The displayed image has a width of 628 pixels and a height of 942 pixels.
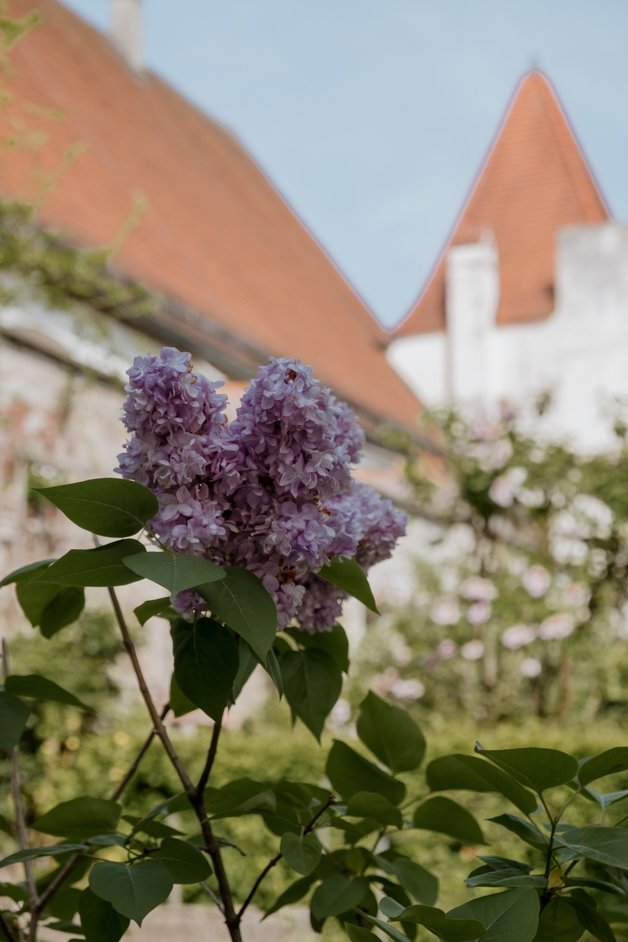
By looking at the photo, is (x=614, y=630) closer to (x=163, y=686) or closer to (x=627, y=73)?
(x=163, y=686)

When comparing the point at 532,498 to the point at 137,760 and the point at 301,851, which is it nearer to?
the point at 137,760

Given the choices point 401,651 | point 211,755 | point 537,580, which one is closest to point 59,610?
point 211,755

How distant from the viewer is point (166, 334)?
10.4m

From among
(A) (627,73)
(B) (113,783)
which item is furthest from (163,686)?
(A) (627,73)

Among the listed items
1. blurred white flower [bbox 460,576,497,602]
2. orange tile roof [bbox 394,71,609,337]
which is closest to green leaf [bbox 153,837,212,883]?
blurred white flower [bbox 460,576,497,602]

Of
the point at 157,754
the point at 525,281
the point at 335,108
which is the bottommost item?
the point at 157,754

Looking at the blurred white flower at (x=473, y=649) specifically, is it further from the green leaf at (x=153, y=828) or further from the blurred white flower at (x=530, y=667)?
the green leaf at (x=153, y=828)

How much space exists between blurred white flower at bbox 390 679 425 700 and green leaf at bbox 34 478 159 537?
8164 millimetres

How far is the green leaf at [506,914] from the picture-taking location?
3.09ft

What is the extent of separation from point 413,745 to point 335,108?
29.6 ft

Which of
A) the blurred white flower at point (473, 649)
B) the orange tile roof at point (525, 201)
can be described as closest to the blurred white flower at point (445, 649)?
the blurred white flower at point (473, 649)

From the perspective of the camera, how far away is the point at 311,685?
126 cm

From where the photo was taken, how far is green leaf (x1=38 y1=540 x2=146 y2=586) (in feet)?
3.26

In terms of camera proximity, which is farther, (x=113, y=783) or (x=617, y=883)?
(x=113, y=783)
